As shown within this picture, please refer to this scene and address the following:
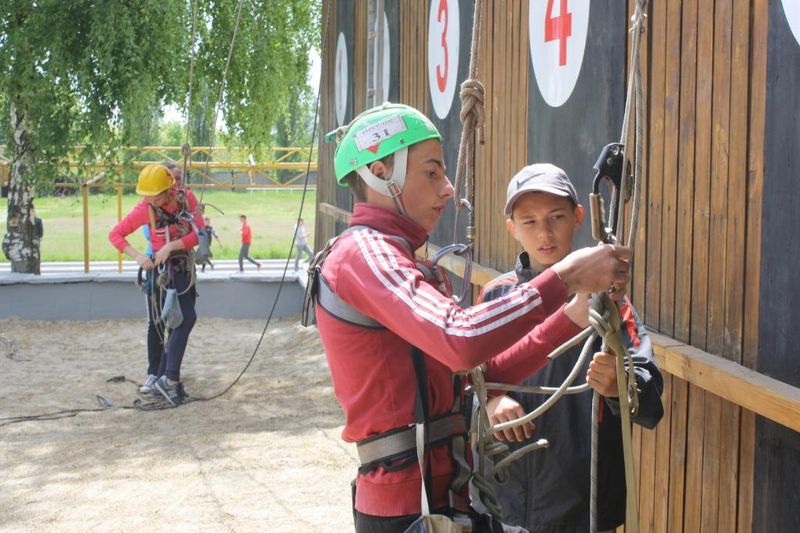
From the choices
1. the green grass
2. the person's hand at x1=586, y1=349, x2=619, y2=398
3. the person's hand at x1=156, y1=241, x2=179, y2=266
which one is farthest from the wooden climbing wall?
the green grass

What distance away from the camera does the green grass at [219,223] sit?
2370 cm

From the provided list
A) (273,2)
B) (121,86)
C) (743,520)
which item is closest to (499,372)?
(743,520)

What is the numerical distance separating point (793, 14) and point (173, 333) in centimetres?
597

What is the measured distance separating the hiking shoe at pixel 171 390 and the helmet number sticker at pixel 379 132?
5939 millimetres

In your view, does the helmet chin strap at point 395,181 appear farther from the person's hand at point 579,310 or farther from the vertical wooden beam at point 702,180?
the vertical wooden beam at point 702,180

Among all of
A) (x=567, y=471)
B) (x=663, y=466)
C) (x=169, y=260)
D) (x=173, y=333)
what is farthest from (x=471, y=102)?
(x=173, y=333)

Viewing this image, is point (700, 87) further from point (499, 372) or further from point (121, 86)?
point (121, 86)

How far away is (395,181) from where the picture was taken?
231 centimetres

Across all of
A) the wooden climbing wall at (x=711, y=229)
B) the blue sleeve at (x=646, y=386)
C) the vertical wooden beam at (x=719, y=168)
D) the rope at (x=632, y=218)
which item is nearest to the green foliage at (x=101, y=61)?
the wooden climbing wall at (x=711, y=229)

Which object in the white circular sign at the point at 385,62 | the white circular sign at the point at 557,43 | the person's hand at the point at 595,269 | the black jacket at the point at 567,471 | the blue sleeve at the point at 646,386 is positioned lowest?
the black jacket at the point at 567,471

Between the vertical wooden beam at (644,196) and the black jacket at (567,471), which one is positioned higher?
the vertical wooden beam at (644,196)

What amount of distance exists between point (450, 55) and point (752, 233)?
3.80m

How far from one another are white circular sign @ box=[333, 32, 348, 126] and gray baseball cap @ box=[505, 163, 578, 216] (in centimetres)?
802

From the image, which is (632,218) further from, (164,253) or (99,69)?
(99,69)
